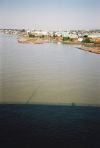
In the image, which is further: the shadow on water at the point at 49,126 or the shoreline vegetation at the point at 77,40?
the shoreline vegetation at the point at 77,40

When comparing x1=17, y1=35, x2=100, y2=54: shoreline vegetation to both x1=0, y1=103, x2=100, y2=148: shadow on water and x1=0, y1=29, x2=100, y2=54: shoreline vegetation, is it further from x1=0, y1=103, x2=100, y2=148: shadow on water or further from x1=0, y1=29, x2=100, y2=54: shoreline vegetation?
x1=0, y1=103, x2=100, y2=148: shadow on water

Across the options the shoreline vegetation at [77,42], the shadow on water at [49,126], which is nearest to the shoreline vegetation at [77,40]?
the shoreline vegetation at [77,42]

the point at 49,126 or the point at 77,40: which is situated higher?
the point at 49,126

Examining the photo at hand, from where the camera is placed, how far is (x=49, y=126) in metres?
2.26

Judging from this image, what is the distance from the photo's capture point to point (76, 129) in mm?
2217

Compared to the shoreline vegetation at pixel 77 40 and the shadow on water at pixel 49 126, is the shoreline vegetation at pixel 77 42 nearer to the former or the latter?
the shoreline vegetation at pixel 77 40

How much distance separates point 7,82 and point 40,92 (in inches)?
32.6

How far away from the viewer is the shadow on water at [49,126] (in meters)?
1.95

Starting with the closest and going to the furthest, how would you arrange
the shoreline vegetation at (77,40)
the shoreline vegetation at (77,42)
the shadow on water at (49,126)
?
the shadow on water at (49,126) → the shoreline vegetation at (77,42) → the shoreline vegetation at (77,40)

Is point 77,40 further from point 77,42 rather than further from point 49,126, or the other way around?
point 49,126

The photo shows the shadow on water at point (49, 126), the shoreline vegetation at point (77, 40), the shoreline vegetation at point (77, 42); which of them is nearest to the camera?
the shadow on water at point (49, 126)

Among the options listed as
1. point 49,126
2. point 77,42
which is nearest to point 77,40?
point 77,42

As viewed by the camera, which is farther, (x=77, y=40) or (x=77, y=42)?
(x=77, y=40)

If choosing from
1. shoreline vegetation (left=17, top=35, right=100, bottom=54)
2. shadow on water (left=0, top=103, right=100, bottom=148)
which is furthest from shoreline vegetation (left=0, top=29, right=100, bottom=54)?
shadow on water (left=0, top=103, right=100, bottom=148)
